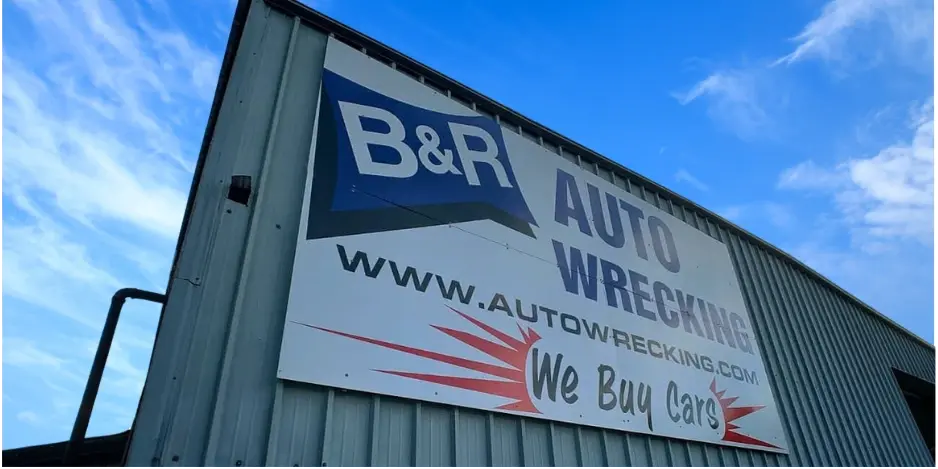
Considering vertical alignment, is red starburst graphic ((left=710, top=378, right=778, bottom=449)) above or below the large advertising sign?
below

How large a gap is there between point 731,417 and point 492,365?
2.57 metres

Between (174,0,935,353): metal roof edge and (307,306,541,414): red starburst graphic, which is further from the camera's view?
(174,0,935,353): metal roof edge

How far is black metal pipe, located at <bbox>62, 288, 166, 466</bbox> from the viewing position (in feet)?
8.21

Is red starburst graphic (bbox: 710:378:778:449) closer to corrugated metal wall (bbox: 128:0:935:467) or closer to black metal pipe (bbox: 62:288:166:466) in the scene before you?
corrugated metal wall (bbox: 128:0:935:467)

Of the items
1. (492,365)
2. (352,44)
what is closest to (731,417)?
(492,365)

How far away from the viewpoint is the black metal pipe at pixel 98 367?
98.6 inches

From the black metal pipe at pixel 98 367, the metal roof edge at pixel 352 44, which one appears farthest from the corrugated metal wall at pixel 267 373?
the black metal pipe at pixel 98 367

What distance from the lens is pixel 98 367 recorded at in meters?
2.62

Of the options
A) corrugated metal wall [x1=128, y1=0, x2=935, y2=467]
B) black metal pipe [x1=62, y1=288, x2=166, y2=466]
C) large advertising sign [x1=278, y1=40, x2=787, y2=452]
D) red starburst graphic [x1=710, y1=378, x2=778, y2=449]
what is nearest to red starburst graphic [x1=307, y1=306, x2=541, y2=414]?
large advertising sign [x1=278, y1=40, x2=787, y2=452]

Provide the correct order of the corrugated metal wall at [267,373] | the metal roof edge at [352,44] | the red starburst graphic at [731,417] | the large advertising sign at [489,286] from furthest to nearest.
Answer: the red starburst graphic at [731,417] → the metal roof edge at [352,44] → the large advertising sign at [489,286] → the corrugated metal wall at [267,373]

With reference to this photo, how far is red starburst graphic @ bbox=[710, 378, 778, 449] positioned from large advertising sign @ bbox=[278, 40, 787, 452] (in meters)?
0.02

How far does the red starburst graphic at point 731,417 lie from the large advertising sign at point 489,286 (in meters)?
0.02

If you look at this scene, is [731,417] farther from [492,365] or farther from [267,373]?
[267,373]

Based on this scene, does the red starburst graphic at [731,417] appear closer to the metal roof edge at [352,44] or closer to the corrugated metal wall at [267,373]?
the corrugated metal wall at [267,373]
